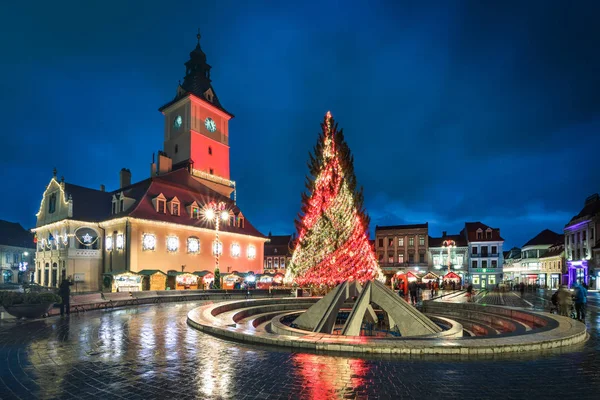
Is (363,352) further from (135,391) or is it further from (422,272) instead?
(422,272)

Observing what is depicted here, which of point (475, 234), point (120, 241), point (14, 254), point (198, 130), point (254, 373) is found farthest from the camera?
point (14, 254)

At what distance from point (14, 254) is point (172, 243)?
51.3 metres

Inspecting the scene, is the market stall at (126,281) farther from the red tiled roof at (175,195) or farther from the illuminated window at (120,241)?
the red tiled roof at (175,195)

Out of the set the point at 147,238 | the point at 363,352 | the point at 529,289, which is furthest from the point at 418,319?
the point at 529,289

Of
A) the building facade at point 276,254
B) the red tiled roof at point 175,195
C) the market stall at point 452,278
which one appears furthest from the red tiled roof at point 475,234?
the red tiled roof at point 175,195

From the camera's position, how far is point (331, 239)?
25438 millimetres

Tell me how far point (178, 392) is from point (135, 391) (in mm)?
791

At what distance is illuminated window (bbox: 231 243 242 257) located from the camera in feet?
159

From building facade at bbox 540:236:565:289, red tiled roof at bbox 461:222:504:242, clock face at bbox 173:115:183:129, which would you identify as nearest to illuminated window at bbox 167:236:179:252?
clock face at bbox 173:115:183:129

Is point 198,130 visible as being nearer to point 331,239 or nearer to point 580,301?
point 331,239

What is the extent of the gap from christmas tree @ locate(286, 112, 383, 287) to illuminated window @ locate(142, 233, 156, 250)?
62.4 ft

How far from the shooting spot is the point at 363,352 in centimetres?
966

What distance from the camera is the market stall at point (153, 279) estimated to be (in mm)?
37025

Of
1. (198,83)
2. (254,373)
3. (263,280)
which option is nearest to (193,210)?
(263,280)
